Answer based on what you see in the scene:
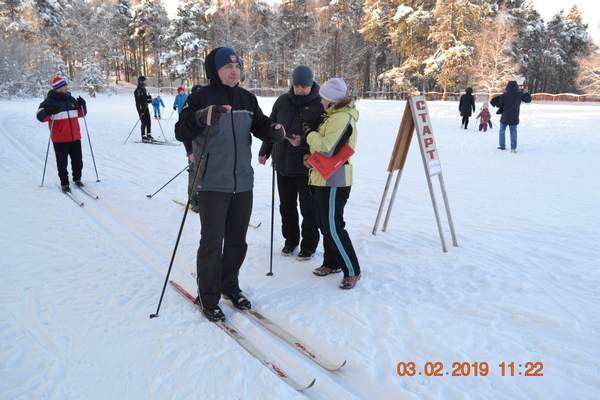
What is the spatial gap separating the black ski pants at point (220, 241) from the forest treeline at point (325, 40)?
3042 centimetres

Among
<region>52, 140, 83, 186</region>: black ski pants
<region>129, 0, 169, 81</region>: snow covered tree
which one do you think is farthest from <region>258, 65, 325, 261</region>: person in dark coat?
<region>129, 0, 169, 81</region>: snow covered tree

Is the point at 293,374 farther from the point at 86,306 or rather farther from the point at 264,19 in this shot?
the point at 264,19

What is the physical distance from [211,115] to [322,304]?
1807 mm

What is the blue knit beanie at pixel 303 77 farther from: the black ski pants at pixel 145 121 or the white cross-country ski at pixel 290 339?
the black ski pants at pixel 145 121

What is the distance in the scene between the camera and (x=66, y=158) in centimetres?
663

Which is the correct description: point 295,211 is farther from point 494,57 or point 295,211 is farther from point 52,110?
point 494,57

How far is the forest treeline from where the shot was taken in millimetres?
32000

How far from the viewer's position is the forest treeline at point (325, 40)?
105 ft

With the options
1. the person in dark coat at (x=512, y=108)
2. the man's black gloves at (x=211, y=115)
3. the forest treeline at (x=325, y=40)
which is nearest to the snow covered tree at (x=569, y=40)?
the forest treeline at (x=325, y=40)

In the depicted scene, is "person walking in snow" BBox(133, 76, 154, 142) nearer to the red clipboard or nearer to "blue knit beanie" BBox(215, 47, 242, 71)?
"blue knit beanie" BBox(215, 47, 242, 71)

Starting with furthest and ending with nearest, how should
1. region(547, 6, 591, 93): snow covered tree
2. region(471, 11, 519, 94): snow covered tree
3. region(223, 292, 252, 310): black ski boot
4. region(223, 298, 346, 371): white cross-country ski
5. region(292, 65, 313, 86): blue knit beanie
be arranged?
region(547, 6, 591, 93): snow covered tree → region(471, 11, 519, 94): snow covered tree → region(292, 65, 313, 86): blue knit beanie → region(223, 292, 252, 310): black ski boot → region(223, 298, 346, 371): white cross-country ski

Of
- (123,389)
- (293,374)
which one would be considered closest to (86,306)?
(123,389)

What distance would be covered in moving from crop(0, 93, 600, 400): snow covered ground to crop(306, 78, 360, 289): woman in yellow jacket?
0.34m
